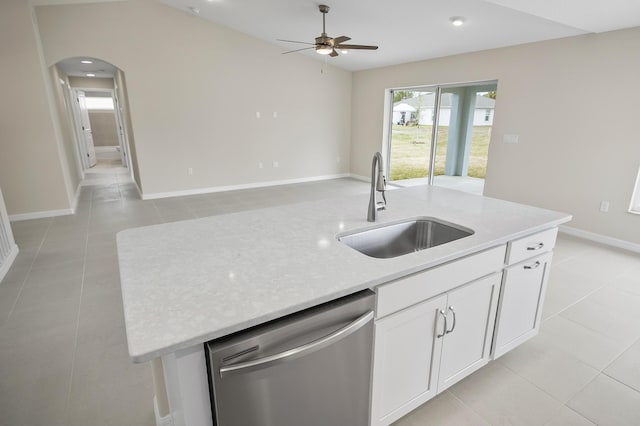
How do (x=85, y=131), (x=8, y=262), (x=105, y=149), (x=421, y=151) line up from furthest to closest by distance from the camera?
(x=105, y=149) → (x=85, y=131) → (x=421, y=151) → (x=8, y=262)

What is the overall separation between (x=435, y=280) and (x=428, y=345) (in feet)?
1.04

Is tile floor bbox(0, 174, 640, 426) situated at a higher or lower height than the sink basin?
lower

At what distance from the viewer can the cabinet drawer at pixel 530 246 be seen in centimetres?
164

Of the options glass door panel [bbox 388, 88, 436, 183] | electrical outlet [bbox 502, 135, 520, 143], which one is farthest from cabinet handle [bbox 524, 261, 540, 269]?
glass door panel [bbox 388, 88, 436, 183]

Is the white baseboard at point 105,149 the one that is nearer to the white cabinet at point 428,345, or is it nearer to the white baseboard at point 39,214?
the white baseboard at point 39,214

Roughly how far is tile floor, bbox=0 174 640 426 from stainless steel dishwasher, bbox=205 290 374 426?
26.1 inches

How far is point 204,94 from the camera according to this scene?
19.8ft

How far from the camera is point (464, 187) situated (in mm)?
6559

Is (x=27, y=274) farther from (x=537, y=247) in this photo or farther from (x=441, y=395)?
(x=537, y=247)

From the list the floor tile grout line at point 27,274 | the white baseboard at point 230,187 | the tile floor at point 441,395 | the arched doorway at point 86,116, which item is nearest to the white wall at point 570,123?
the tile floor at point 441,395

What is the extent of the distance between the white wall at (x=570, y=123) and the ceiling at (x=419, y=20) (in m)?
0.23

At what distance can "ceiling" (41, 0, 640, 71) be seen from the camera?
3.29m

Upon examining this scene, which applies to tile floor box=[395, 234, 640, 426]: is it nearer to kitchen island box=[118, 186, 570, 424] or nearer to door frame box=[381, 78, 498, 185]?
kitchen island box=[118, 186, 570, 424]

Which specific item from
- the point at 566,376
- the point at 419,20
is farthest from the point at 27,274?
the point at 419,20
